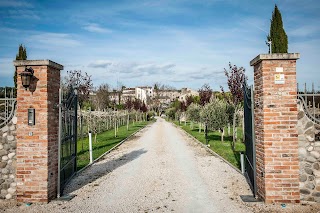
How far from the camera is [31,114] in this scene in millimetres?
5781

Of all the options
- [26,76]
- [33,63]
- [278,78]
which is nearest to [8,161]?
[26,76]

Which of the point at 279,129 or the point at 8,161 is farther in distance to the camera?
the point at 8,161

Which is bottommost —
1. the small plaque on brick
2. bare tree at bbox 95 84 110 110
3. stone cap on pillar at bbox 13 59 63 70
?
the small plaque on brick

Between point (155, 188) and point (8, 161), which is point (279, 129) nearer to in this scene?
point (155, 188)

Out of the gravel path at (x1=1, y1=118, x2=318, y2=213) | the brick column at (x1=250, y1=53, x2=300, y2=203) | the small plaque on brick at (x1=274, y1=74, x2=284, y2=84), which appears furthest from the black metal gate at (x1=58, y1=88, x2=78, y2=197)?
the small plaque on brick at (x1=274, y1=74, x2=284, y2=84)

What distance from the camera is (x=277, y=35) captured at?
84.6 feet

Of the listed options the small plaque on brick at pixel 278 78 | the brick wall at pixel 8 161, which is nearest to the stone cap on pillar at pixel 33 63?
the brick wall at pixel 8 161

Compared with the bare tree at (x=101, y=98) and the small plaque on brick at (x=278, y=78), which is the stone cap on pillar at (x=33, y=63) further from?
the bare tree at (x=101, y=98)

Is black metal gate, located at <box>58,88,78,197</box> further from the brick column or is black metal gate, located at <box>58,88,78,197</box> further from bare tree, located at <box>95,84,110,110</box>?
bare tree, located at <box>95,84,110,110</box>

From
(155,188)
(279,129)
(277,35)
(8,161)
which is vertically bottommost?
(155,188)

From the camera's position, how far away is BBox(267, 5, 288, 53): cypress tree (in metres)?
25.3

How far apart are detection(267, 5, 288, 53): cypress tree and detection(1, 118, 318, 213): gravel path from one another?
19.5 metres

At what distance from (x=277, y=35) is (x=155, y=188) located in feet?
80.1

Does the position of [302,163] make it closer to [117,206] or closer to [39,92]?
[117,206]
